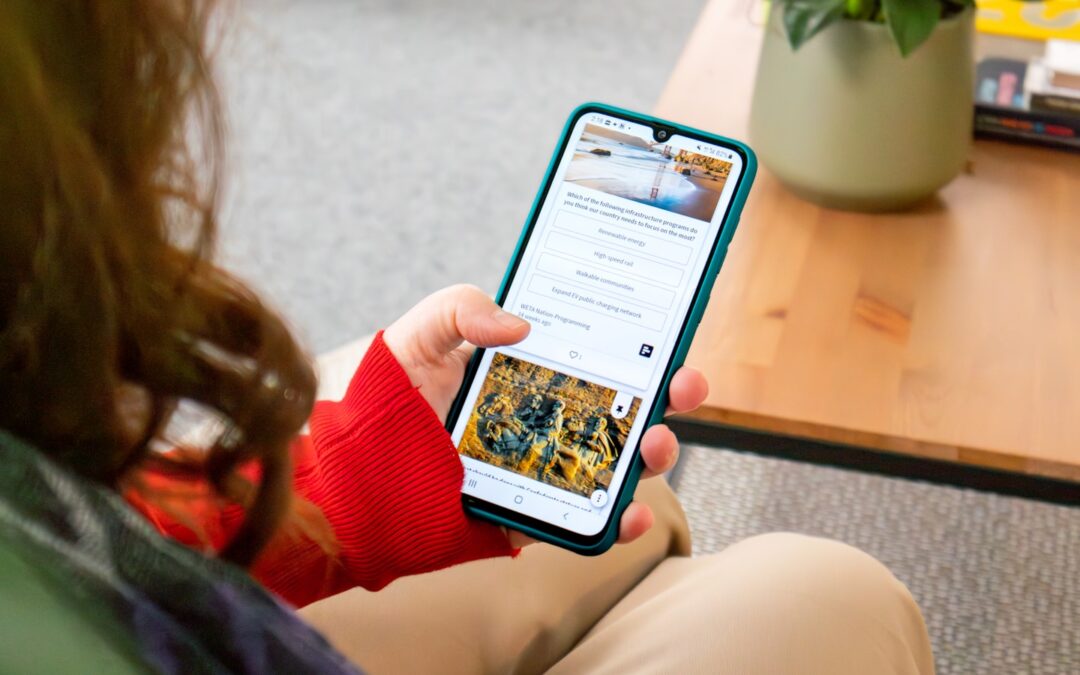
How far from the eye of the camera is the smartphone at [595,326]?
67cm

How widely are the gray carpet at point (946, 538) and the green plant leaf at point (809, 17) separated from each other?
22.4 inches

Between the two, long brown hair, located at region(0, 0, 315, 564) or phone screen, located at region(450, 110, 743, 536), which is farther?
phone screen, located at region(450, 110, 743, 536)

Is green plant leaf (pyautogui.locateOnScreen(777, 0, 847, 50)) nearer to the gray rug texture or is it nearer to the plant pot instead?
the plant pot

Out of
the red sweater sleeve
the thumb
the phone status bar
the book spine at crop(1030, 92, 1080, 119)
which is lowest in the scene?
the red sweater sleeve

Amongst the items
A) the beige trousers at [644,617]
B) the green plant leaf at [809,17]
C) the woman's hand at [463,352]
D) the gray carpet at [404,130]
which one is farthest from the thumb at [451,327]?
the gray carpet at [404,130]

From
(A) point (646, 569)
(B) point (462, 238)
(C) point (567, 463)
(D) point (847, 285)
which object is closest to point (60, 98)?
(C) point (567, 463)

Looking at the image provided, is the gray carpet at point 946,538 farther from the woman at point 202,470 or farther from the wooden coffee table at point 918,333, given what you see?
the woman at point 202,470

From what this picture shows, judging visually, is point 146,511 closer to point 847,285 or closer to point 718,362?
point 718,362

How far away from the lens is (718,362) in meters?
0.82

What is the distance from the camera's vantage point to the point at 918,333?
2.74 ft

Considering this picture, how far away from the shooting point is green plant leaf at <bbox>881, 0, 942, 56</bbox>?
2.74ft

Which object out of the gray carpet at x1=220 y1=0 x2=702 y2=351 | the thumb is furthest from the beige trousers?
the gray carpet at x1=220 y1=0 x2=702 y2=351

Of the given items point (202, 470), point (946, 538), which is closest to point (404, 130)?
point (946, 538)

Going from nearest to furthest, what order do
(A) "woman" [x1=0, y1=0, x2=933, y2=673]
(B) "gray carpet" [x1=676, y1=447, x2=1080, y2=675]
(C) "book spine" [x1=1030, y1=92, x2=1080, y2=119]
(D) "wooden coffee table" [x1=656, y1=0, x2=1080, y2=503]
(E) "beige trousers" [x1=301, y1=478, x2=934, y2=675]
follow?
(A) "woman" [x1=0, y1=0, x2=933, y2=673] < (E) "beige trousers" [x1=301, y1=478, x2=934, y2=675] < (D) "wooden coffee table" [x1=656, y1=0, x2=1080, y2=503] < (C) "book spine" [x1=1030, y1=92, x2=1080, y2=119] < (B) "gray carpet" [x1=676, y1=447, x2=1080, y2=675]
